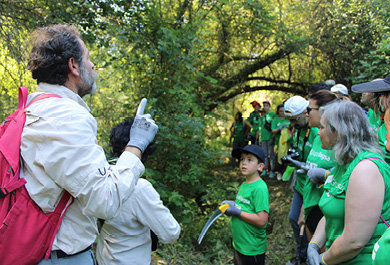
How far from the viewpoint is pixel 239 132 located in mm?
8570

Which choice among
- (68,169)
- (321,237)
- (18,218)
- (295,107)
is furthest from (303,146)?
(18,218)

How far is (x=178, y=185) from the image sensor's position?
17.6 ft

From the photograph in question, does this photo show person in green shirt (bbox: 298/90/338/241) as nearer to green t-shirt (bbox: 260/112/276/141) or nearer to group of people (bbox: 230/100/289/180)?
group of people (bbox: 230/100/289/180)

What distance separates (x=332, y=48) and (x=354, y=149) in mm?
5845

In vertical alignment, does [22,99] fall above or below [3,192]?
above

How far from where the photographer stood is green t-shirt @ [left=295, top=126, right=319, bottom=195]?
322 cm

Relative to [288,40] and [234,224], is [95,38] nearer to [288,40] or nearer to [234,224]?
[234,224]

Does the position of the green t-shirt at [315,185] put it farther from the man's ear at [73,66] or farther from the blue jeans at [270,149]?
the blue jeans at [270,149]

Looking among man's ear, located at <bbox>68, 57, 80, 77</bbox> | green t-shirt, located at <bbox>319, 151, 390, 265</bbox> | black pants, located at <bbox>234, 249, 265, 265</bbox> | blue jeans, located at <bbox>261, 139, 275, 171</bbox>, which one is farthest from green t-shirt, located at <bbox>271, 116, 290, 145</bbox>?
man's ear, located at <bbox>68, 57, 80, 77</bbox>

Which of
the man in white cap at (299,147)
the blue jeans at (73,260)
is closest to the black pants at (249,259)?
the man in white cap at (299,147)

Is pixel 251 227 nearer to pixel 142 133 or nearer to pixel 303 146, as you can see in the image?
pixel 303 146

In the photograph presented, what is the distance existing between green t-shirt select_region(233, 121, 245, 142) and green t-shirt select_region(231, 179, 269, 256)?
5.78 m

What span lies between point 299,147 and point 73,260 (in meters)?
3.10

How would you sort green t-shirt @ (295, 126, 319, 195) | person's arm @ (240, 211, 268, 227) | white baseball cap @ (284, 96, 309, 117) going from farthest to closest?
white baseball cap @ (284, 96, 309, 117) < green t-shirt @ (295, 126, 319, 195) < person's arm @ (240, 211, 268, 227)
